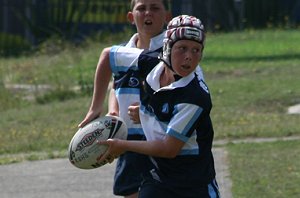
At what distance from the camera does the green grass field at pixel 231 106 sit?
985 centimetres

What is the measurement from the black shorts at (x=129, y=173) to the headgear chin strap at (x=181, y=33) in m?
1.09

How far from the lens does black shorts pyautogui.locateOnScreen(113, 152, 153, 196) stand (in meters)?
6.38

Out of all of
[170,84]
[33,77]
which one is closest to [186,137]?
[170,84]

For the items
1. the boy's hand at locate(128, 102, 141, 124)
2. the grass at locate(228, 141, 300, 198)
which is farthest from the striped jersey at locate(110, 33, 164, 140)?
the grass at locate(228, 141, 300, 198)

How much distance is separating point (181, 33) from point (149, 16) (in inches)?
37.6

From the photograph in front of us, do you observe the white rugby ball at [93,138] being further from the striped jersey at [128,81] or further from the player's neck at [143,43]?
the player's neck at [143,43]

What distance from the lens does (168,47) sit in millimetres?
5387

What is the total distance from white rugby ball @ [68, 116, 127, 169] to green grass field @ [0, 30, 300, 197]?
2.87 m

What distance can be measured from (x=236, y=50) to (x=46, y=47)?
5271mm

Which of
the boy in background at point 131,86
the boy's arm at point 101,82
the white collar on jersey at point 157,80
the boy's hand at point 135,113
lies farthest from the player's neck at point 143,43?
the boy's hand at point 135,113

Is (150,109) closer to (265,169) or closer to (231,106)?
(265,169)

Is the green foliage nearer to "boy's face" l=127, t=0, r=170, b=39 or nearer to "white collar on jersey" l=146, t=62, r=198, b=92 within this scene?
"boy's face" l=127, t=0, r=170, b=39

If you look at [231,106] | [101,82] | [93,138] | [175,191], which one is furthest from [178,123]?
[231,106]

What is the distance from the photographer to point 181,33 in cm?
534
